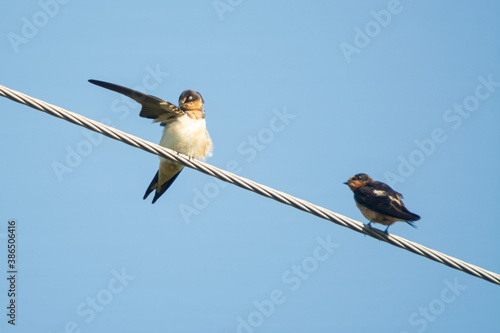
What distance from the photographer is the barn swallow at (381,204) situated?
231 inches

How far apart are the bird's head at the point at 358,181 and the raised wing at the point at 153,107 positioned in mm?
2238

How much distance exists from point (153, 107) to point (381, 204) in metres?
2.67

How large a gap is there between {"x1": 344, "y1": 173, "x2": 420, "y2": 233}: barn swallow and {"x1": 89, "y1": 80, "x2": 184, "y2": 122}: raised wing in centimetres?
224

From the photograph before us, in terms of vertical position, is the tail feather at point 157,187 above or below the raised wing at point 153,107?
below

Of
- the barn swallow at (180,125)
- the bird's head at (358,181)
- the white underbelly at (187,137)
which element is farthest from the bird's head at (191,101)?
the bird's head at (358,181)

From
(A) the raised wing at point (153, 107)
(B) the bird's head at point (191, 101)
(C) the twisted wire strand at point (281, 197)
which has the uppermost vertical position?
(B) the bird's head at point (191, 101)

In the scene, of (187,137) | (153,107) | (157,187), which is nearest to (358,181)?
(187,137)

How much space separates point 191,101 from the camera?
22.5 feet

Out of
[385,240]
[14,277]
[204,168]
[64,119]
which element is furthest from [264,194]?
[14,277]

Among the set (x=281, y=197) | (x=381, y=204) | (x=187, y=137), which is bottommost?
(x=281, y=197)

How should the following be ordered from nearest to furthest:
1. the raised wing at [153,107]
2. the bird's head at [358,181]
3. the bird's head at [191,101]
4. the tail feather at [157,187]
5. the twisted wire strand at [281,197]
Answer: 1. the twisted wire strand at [281,197]
2. the raised wing at [153,107]
3. the bird's head at [191,101]
4. the bird's head at [358,181]
5. the tail feather at [157,187]

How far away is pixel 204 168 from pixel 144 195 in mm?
2688

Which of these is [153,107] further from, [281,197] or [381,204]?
[381,204]

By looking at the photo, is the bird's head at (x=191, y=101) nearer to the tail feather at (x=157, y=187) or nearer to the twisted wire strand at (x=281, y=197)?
the tail feather at (x=157, y=187)
